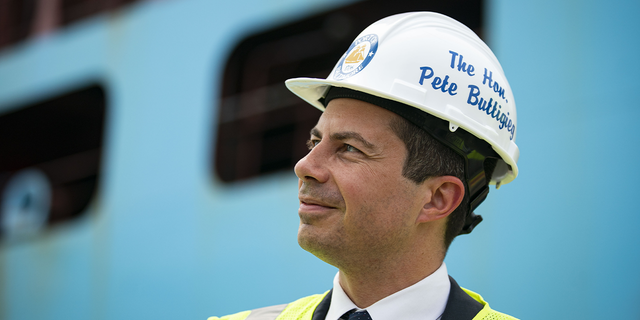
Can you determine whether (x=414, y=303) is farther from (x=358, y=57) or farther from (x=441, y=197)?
(x=358, y=57)

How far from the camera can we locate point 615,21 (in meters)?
4.31

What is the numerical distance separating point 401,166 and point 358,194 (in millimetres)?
181

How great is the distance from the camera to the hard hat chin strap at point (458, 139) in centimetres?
195

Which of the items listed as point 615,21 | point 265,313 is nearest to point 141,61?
point 615,21

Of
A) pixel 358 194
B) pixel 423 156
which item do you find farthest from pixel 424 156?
pixel 358 194

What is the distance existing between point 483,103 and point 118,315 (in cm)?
617

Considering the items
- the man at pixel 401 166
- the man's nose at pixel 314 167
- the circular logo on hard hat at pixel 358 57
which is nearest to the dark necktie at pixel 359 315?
the man at pixel 401 166

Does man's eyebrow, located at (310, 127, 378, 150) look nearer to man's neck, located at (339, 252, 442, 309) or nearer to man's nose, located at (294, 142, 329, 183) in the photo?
man's nose, located at (294, 142, 329, 183)

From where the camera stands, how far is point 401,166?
189 centimetres

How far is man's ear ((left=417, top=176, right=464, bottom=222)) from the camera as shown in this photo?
1.95 metres

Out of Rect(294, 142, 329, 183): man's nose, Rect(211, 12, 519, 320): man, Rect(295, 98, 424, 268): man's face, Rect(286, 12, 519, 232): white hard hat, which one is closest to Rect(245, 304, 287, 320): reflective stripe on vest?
Rect(211, 12, 519, 320): man

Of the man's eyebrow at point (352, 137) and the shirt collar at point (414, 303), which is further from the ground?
the man's eyebrow at point (352, 137)

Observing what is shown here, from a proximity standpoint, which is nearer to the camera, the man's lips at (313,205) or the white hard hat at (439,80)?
the man's lips at (313,205)

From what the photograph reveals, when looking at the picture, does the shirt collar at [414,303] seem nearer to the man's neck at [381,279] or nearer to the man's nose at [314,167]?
the man's neck at [381,279]
